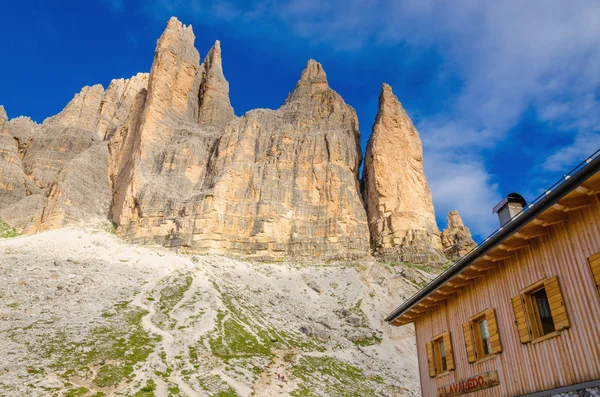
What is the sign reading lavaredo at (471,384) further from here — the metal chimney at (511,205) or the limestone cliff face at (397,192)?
the limestone cliff face at (397,192)

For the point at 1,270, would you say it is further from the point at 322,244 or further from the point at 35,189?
the point at 35,189

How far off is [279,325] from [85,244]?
38.0 m

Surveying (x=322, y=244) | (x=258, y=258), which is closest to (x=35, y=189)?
(x=258, y=258)

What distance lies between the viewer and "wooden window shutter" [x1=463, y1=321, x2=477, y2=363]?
16.1 meters

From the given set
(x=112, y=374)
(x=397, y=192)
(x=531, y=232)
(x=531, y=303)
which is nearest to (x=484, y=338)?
(x=531, y=303)

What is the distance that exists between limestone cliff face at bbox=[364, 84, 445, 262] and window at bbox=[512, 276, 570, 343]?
7156 centimetres

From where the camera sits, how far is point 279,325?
2100 inches

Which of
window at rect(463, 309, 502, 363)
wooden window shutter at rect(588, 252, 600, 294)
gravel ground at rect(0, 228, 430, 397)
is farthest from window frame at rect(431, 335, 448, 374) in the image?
gravel ground at rect(0, 228, 430, 397)

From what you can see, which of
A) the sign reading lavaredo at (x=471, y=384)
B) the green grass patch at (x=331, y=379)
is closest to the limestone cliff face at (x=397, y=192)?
the green grass patch at (x=331, y=379)

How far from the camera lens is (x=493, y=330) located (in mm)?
15094

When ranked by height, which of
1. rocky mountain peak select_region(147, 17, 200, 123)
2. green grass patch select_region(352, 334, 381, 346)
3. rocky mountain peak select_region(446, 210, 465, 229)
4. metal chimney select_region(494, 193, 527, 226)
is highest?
rocky mountain peak select_region(147, 17, 200, 123)

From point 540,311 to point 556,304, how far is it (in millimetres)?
1134

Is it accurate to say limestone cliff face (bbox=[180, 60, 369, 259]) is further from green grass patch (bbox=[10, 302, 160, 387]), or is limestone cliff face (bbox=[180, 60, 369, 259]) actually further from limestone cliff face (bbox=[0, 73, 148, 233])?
green grass patch (bbox=[10, 302, 160, 387])

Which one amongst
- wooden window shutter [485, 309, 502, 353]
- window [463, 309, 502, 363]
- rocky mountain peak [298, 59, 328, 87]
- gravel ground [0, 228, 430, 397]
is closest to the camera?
wooden window shutter [485, 309, 502, 353]
